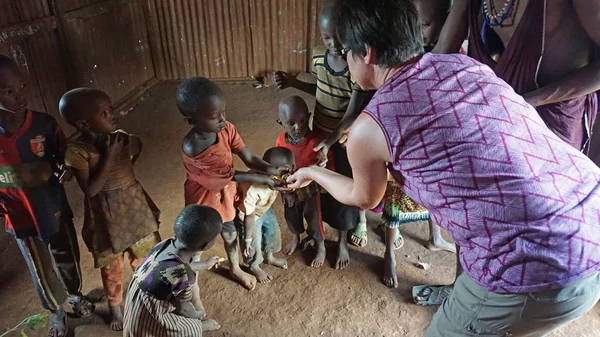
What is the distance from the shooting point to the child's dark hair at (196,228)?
Answer: 1.73 meters

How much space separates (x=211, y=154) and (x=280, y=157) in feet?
1.29

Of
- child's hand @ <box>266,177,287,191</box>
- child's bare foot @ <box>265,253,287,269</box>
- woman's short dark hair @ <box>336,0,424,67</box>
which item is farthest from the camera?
child's bare foot @ <box>265,253,287,269</box>

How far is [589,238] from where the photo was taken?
1.16m

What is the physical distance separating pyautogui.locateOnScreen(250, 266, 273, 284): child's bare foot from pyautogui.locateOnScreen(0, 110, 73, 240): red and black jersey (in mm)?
1162

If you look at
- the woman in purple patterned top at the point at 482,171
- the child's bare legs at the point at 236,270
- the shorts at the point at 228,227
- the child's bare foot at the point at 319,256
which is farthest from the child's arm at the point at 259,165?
the woman in purple patterned top at the point at 482,171

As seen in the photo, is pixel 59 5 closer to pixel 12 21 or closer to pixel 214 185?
pixel 12 21

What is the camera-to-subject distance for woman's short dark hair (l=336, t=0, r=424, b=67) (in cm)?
127

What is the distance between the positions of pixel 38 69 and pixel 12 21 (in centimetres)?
44

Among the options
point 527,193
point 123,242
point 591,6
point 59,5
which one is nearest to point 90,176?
point 123,242

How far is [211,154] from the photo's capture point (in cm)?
217

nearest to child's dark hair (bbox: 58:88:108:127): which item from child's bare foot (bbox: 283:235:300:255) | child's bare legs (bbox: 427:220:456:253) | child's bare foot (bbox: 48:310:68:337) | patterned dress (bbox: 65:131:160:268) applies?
patterned dress (bbox: 65:131:160:268)

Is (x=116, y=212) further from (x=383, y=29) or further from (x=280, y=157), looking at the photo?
(x=383, y=29)

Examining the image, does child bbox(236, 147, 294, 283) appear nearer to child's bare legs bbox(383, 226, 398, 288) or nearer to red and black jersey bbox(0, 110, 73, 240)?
child's bare legs bbox(383, 226, 398, 288)

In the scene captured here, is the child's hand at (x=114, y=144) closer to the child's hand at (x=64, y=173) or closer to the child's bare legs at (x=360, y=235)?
the child's hand at (x=64, y=173)
